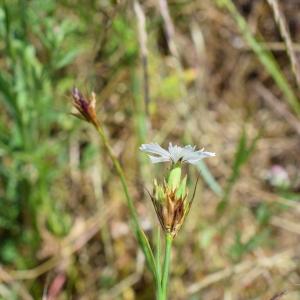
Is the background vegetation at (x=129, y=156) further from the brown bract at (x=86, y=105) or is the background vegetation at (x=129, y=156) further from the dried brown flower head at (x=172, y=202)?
Answer: the dried brown flower head at (x=172, y=202)

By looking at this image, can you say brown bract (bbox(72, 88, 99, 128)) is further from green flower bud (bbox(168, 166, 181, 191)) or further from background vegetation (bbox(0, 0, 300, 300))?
background vegetation (bbox(0, 0, 300, 300))

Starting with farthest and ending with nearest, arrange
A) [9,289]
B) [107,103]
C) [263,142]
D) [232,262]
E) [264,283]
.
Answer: [263,142] → [107,103] → [264,283] → [232,262] → [9,289]

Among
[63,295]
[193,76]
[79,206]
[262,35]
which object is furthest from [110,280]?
[262,35]

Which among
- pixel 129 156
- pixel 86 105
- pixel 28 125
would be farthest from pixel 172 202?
pixel 129 156

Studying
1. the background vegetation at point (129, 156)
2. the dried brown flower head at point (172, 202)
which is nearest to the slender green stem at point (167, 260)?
the dried brown flower head at point (172, 202)

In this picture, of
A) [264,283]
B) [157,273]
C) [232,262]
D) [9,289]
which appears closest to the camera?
[157,273]

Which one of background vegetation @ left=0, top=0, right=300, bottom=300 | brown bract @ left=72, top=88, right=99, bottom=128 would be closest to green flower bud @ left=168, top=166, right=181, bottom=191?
brown bract @ left=72, top=88, right=99, bottom=128

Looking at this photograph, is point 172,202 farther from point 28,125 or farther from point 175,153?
point 28,125

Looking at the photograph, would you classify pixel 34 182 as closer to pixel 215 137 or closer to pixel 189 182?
pixel 189 182
